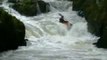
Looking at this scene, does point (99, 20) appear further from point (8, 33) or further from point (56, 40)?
point (8, 33)

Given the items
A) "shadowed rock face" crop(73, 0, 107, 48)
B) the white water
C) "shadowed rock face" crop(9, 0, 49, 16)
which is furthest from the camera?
"shadowed rock face" crop(9, 0, 49, 16)

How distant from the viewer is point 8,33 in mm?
18578

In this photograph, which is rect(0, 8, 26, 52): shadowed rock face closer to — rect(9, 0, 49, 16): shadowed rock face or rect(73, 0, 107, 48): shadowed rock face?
rect(73, 0, 107, 48): shadowed rock face

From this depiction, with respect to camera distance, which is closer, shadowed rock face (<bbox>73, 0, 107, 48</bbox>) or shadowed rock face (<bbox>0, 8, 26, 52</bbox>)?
shadowed rock face (<bbox>0, 8, 26, 52</bbox>)

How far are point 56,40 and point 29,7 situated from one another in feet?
27.7

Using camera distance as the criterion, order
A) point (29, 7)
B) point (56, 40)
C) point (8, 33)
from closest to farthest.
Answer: point (8, 33), point (56, 40), point (29, 7)

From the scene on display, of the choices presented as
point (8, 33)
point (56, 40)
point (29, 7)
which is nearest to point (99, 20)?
point (56, 40)

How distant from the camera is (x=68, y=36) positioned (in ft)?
79.8

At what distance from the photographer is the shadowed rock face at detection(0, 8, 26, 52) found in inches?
717

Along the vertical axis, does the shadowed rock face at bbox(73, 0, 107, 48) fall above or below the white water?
above

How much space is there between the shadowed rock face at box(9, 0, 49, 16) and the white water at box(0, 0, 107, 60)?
2.01 feet

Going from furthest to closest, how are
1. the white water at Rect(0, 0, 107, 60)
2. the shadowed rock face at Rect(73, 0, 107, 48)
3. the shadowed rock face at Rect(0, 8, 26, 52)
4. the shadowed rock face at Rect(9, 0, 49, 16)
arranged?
1. the shadowed rock face at Rect(9, 0, 49, 16)
2. the shadowed rock face at Rect(73, 0, 107, 48)
3. the shadowed rock face at Rect(0, 8, 26, 52)
4. the white water at Rect(0, 0, 107, 60)

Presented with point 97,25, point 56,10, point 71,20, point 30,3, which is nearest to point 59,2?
point 56,10

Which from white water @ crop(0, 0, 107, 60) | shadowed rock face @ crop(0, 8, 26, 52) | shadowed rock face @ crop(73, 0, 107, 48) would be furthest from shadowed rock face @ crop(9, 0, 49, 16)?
shadowed rock face @ crop(0, 8, 26, 52)
